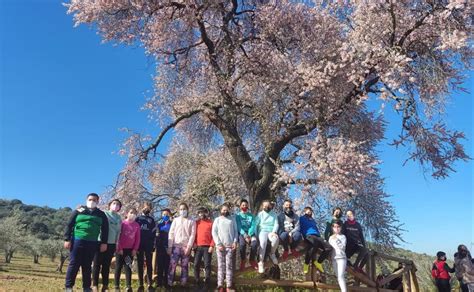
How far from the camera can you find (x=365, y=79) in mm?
12586

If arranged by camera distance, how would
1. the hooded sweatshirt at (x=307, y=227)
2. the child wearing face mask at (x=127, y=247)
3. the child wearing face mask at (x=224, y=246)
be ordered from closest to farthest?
the child wearing face mask at (x=127, y=247), the child wearing face mask at (x=224, y=246), the hooded sweatshirt at (x=307, y=227)

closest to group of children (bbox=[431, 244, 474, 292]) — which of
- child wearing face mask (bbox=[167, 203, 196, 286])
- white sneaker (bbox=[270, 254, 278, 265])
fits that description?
white sneaker (bbox=[270, 254, 278, 265])

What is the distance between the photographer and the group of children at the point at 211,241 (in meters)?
8.77

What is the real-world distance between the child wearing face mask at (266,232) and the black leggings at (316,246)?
809 mm

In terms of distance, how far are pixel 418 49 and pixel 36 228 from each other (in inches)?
2859

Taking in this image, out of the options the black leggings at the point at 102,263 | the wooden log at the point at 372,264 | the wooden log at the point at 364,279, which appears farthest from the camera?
the wooden log at the point at 372,264

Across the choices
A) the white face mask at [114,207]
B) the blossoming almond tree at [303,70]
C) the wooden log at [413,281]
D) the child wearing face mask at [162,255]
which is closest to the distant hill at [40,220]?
the blossoming almond tree at [303,70]

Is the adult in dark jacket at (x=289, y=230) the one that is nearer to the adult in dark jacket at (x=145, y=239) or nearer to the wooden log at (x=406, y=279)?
the adult in dark jacket at (x=145, y=239)

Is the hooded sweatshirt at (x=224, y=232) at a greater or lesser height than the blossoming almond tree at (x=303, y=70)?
lesser

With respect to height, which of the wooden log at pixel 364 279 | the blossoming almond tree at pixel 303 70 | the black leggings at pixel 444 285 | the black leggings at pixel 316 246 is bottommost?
the black leggings at pixel 444 285

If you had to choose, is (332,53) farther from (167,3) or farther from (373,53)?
(167,3)

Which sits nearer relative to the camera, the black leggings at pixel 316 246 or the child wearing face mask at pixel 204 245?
the child wearing face mask at pixel 204 245

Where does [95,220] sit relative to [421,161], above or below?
below

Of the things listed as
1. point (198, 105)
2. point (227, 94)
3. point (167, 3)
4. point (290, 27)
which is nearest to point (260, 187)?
point (227, 94)
